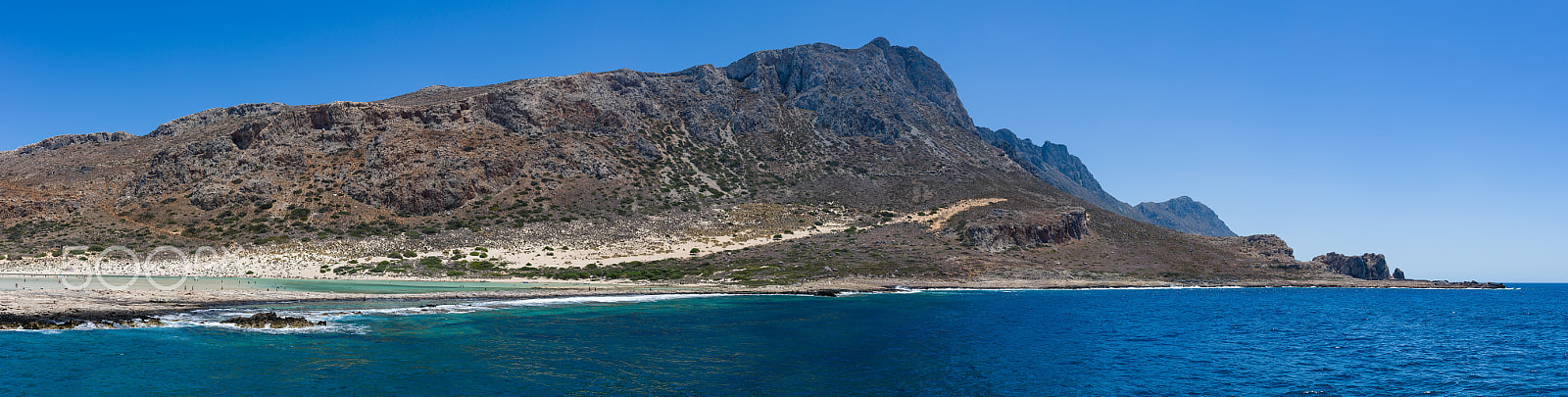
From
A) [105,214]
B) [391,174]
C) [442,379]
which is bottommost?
[442,379]

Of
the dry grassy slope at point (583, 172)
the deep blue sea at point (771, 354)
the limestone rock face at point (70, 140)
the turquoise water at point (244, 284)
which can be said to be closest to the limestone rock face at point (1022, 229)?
the dry grassy slope at point (583, 172)

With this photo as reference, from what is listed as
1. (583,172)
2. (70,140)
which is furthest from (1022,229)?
(70,140)

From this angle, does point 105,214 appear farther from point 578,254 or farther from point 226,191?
point 578,254

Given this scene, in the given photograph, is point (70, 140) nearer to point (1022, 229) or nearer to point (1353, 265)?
point (1022, 229)

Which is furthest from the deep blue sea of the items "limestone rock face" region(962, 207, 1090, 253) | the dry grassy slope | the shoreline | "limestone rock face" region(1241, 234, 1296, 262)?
"limestone rock face" region(1241, 234, 1296, 262)

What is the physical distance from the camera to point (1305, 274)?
116875 mm

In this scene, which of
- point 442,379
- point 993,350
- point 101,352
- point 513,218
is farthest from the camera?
point 513,218

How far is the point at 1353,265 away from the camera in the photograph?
12412cm

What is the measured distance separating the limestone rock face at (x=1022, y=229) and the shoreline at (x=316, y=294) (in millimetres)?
10168

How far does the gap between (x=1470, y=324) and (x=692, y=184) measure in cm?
9680

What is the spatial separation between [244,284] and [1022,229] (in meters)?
91.7

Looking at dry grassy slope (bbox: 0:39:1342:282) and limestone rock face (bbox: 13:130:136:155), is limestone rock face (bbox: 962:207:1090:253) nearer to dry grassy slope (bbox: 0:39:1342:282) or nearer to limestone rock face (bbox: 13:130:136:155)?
dry grassy slope (bbox: 0:39:1342:282)

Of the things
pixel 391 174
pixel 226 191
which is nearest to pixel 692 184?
pixel 391 174

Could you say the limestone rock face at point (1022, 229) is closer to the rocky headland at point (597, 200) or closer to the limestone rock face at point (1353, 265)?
the rocky headland at point (597, 200)
